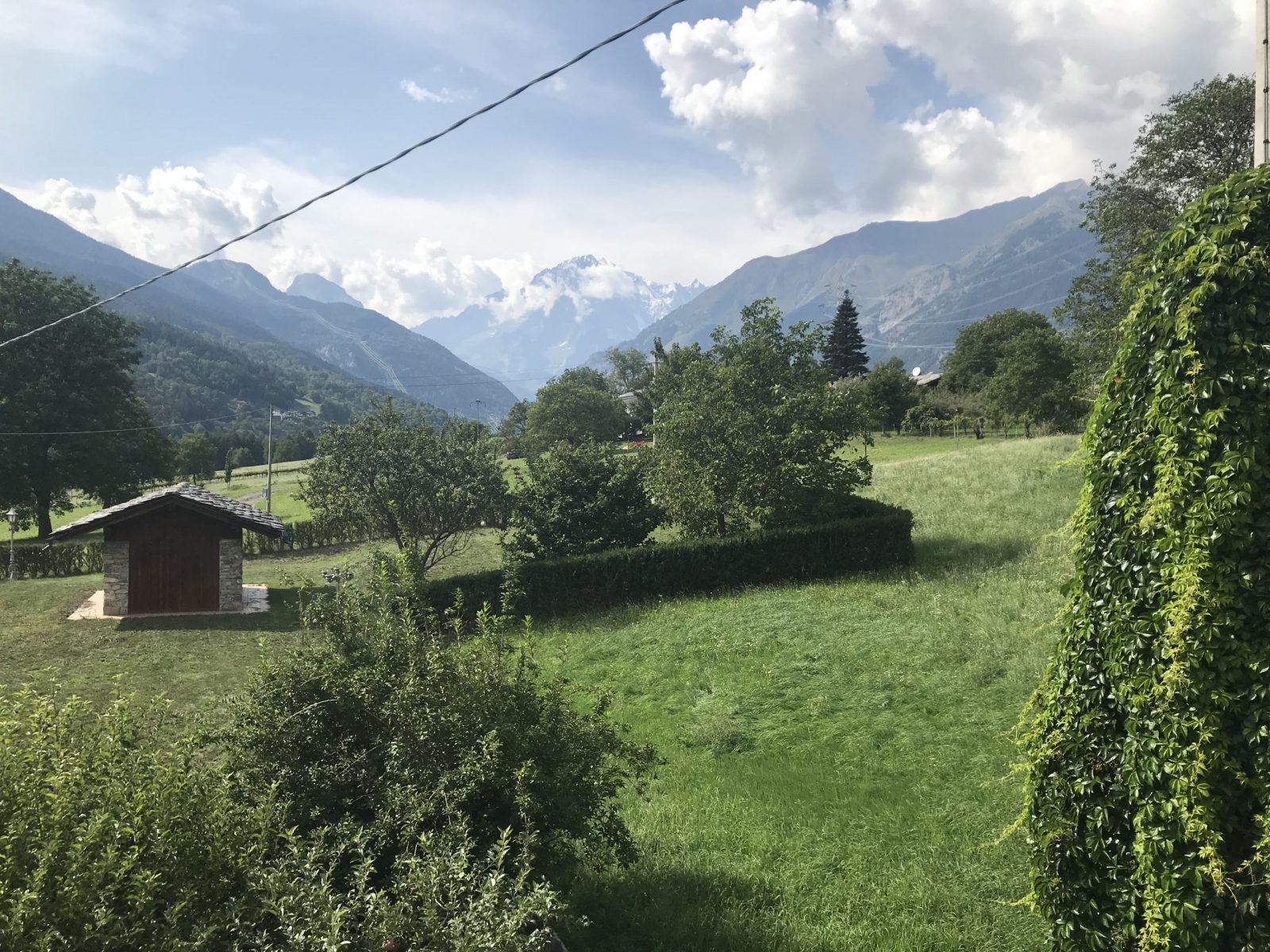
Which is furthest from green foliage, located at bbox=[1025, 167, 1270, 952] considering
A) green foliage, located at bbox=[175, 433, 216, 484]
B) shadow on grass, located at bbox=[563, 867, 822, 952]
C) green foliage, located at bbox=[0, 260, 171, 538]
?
green foliage, located at bbox=[175, 433, 216, 484]

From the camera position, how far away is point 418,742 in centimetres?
530

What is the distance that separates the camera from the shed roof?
19.6m

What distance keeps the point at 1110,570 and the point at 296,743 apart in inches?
216

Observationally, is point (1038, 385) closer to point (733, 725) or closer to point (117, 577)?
point (733, 725)

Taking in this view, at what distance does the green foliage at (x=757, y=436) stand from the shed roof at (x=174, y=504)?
1155 cm

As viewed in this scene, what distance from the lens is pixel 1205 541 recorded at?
12.6ft

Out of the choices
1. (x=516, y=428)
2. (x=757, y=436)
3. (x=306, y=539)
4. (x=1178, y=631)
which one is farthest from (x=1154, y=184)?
(x=516, y=428)

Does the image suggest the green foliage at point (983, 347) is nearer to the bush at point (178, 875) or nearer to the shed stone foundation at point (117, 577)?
the shed stone foundation at point (117, 577)

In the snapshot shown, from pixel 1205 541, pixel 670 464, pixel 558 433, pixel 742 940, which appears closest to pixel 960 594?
pixel 670 464

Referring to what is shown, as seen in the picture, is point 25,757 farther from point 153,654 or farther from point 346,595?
point 153,654

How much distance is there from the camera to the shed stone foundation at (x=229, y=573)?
20828 mm

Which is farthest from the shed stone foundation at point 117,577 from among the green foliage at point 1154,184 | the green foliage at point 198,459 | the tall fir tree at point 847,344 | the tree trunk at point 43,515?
the tall fir tree at point 847,344

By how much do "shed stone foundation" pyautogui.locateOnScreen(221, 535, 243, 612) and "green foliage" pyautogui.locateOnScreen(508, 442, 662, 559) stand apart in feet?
24.9

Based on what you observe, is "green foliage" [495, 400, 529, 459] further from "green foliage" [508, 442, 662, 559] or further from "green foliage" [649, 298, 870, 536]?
"green foliage" [649, 298, 870, 536]
